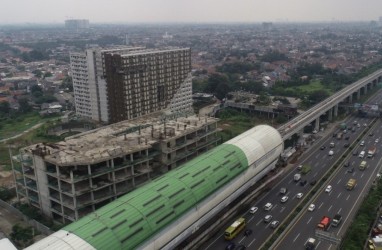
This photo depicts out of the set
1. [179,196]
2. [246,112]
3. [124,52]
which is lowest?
[246,112]

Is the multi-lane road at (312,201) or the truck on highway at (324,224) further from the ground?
the truck on highway at (324,224)

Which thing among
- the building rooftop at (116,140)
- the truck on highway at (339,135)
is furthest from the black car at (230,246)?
the truck on highway at (339,135)

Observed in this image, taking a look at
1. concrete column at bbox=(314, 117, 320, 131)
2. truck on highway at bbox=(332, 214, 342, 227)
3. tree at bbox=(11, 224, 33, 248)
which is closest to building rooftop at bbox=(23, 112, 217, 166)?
tree at bbox=(11, 224, 33, 248)

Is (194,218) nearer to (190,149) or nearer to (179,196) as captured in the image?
(179,196)

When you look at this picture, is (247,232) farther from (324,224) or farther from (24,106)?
(24,106)

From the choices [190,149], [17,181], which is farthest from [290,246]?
[17,181]

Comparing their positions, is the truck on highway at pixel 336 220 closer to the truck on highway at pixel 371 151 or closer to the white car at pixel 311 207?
the white car at pixel 311 207

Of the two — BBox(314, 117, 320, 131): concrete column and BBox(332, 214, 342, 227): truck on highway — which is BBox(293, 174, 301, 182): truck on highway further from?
BBox(314, 117, 320, 131): concrete column
